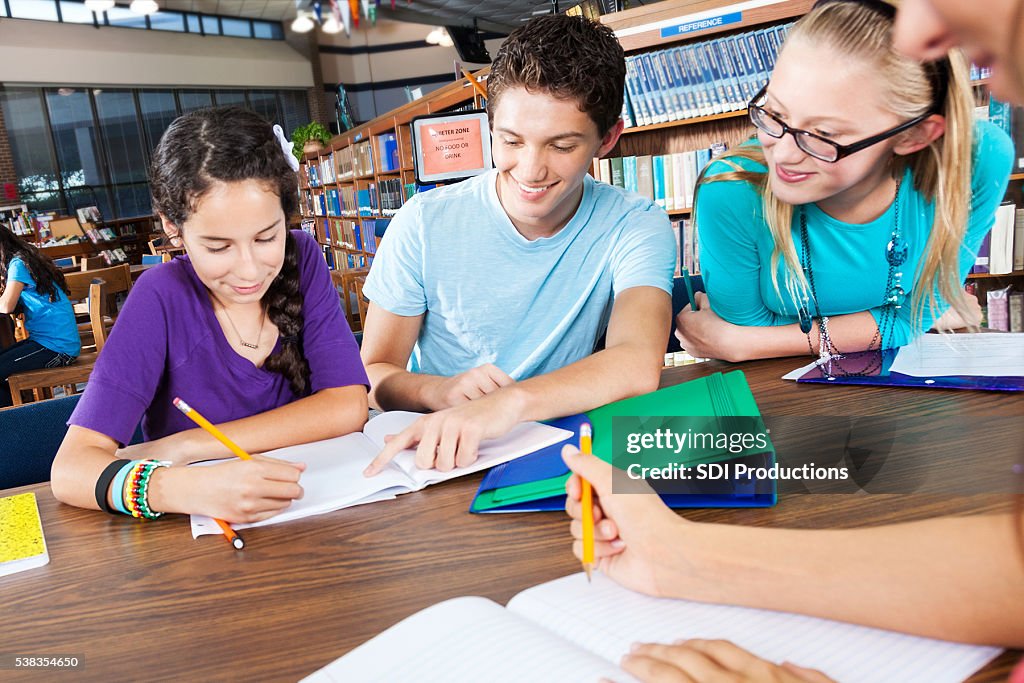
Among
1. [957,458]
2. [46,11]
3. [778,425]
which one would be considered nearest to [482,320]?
[778,425]

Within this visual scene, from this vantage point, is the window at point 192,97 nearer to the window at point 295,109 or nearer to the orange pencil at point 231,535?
the window at point 295,109

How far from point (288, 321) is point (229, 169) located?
281 millimetres

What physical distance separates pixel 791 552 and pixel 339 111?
30.4 feet

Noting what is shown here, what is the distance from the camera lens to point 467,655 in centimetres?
53

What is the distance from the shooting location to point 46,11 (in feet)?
37.7

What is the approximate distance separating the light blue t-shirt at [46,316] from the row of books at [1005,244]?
449cm

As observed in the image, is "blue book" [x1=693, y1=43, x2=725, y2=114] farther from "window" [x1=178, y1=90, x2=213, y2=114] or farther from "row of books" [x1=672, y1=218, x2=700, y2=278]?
"window" [x1=178, y1=90, x2=213, y2=114]

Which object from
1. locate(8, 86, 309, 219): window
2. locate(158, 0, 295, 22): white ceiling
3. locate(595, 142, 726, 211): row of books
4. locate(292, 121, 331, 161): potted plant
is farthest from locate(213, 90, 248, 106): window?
locate(595, 142, 726, 211): row of books

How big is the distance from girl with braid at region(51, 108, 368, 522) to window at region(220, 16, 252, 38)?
14568 mm

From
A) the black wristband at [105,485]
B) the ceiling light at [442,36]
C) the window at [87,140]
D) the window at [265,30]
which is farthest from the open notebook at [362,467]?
the window at [265,30]

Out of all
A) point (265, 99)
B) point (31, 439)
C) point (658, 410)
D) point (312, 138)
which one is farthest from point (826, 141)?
point (265, 99)

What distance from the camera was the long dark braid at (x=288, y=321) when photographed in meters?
1.31

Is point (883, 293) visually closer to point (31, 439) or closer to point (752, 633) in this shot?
point (752, 633)

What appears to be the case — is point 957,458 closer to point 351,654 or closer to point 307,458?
point 351,654
